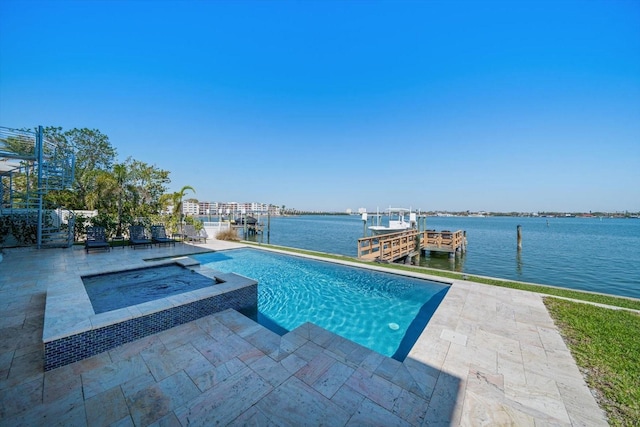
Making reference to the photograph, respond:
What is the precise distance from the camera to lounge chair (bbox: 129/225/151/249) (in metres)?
9.57

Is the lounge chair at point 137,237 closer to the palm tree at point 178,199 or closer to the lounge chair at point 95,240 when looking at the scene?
the lounge chair at point 95,240

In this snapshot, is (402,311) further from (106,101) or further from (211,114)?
(106,101)

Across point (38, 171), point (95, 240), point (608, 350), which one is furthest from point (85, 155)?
point (608, 350)

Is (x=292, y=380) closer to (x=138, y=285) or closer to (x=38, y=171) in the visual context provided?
(x=138, y=285)

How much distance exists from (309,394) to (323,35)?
13.7m

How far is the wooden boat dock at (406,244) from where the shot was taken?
10.4 m

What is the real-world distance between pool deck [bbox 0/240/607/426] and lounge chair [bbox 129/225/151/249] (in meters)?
6.22

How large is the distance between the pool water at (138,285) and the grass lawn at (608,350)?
6.19 metres

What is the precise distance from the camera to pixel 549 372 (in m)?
2.69

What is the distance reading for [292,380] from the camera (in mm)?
2385

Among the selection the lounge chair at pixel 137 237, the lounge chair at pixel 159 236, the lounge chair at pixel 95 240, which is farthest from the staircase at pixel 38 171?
the lounge chair at pixel 159 236

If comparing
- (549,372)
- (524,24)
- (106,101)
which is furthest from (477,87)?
(106,101)

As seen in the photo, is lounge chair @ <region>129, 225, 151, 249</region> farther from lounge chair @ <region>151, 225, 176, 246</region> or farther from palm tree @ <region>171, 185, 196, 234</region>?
palm tree @ <region>171, 185, 196, 234</region>

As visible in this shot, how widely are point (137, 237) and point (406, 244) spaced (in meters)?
13.3
